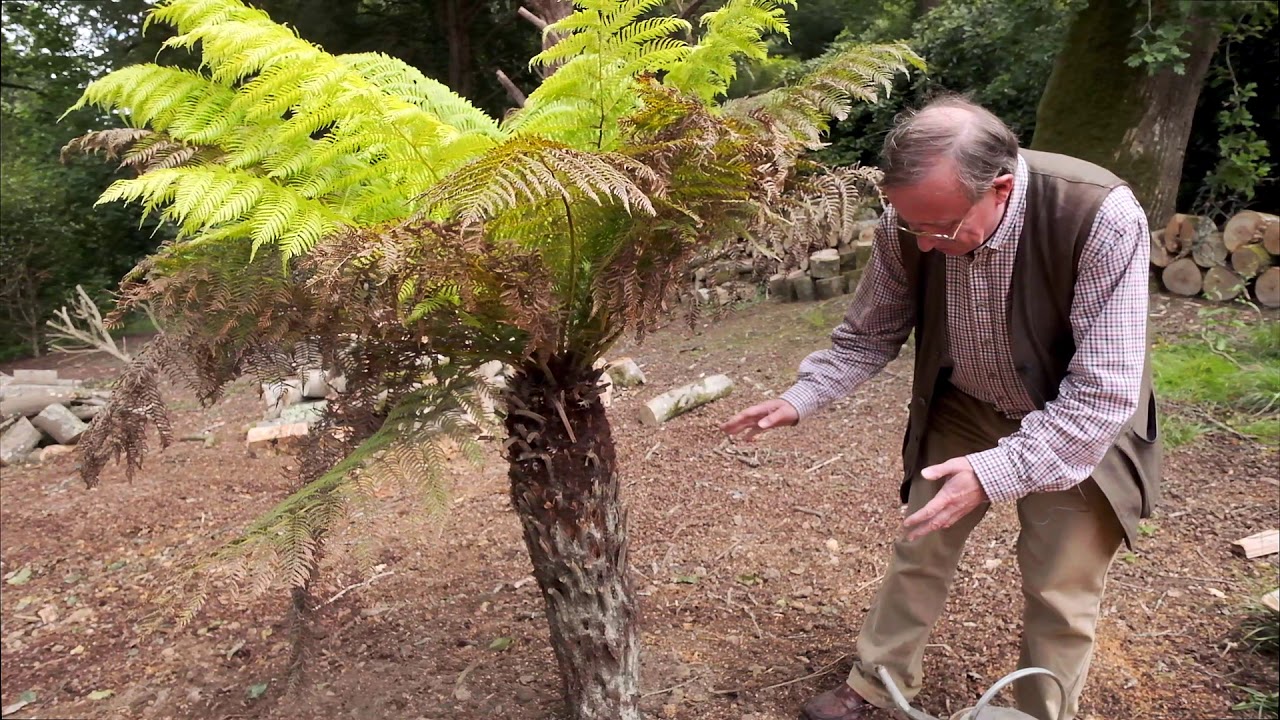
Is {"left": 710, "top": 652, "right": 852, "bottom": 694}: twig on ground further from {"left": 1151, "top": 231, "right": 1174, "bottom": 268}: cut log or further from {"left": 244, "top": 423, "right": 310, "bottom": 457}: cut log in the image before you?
{"left": 1151, "top": 231, "right": 1174, "bottom": 268}: cut log

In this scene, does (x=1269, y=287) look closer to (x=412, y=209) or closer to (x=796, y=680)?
(x=796, y=680)

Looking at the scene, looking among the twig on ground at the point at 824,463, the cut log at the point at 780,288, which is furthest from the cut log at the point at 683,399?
the cut log at the point at 780,288

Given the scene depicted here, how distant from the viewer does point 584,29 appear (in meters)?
1.67

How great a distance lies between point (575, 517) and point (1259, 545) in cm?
268

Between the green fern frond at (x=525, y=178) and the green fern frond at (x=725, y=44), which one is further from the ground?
the green fern frond at (x=725, y=44)

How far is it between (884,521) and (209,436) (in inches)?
170

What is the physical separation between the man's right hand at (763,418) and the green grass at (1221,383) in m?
2.71

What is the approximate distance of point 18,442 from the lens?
5.26 metres

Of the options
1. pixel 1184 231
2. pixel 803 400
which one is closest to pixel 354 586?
pixel 803 400

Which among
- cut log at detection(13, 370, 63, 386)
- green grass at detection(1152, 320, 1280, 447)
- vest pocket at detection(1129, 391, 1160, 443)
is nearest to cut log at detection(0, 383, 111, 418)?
cut log at detection(13, 370, 63, 386)

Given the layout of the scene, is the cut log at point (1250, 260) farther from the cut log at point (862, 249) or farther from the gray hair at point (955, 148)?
the gray hair at point (955, 148)

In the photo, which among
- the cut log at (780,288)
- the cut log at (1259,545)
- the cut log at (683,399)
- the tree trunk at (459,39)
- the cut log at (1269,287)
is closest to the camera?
the cut log at (1259,545)

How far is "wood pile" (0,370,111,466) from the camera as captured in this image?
5.24 m

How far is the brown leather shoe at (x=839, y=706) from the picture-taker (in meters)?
2.20
